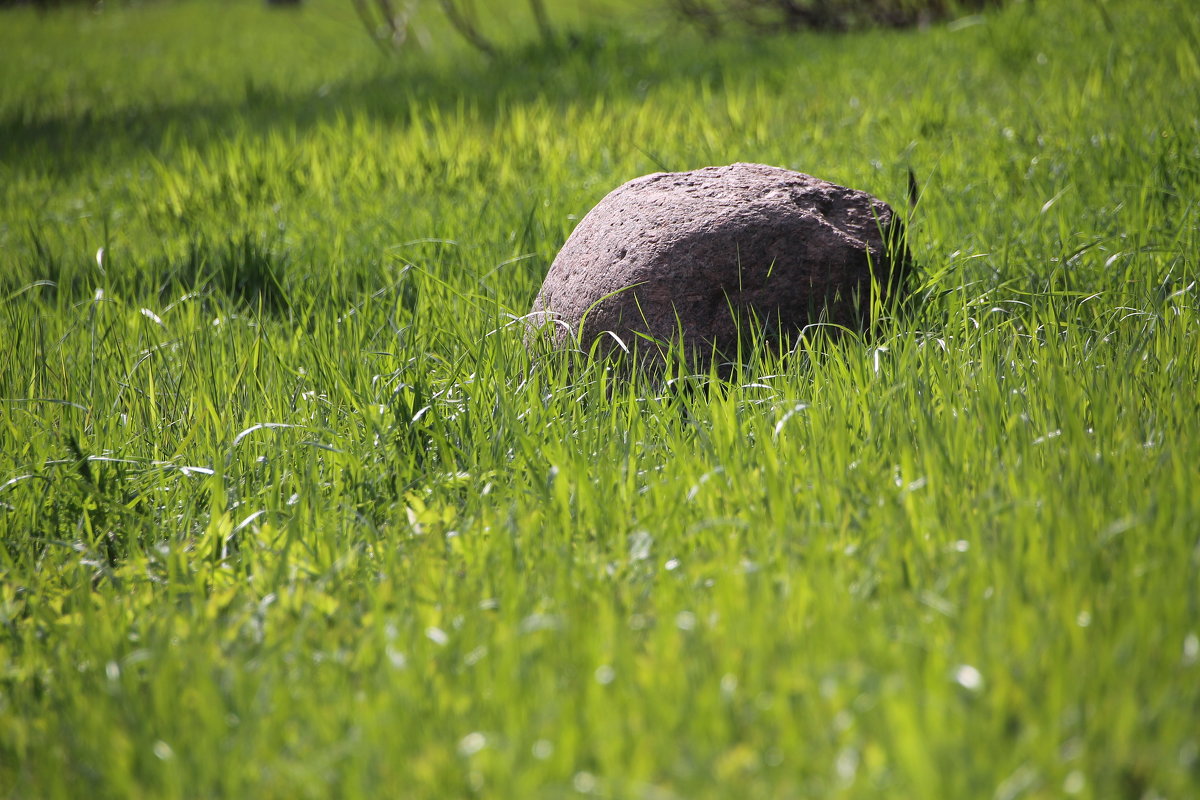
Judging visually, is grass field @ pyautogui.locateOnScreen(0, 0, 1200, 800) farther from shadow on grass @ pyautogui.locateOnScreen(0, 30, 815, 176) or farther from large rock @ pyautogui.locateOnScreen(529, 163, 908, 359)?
shadow on grass @ pyautogui.locateOnScreen(0, 30, 815, 176)

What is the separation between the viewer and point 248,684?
1.58 metres

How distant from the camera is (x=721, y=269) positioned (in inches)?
112

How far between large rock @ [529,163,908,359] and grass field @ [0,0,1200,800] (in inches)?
6.2

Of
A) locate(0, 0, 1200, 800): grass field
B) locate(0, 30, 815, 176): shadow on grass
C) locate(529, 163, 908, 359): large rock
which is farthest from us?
locate(0, 30, 815, 176): shadow on grass

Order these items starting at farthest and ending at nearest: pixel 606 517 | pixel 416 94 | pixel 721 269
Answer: pixel 416 94, pixel 721 269, pixel 606 517

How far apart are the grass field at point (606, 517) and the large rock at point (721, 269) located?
0.52 ft

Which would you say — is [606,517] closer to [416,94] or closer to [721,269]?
[721,269]

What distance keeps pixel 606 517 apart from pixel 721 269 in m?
1.07

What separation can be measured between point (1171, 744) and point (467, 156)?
4538 mm

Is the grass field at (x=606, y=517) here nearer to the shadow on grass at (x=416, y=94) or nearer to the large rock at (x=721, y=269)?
the large rock at (x=721, y=269)

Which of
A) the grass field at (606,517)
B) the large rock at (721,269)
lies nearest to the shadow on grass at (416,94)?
the grass field at (606,517)

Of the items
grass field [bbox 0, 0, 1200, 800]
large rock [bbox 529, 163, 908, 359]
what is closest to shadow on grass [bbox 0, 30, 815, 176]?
grass field [bbox 0, 0, 1200, 800]

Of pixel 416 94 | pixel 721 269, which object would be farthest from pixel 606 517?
pixel 416 94

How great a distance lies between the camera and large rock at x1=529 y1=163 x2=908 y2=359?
2844mm
